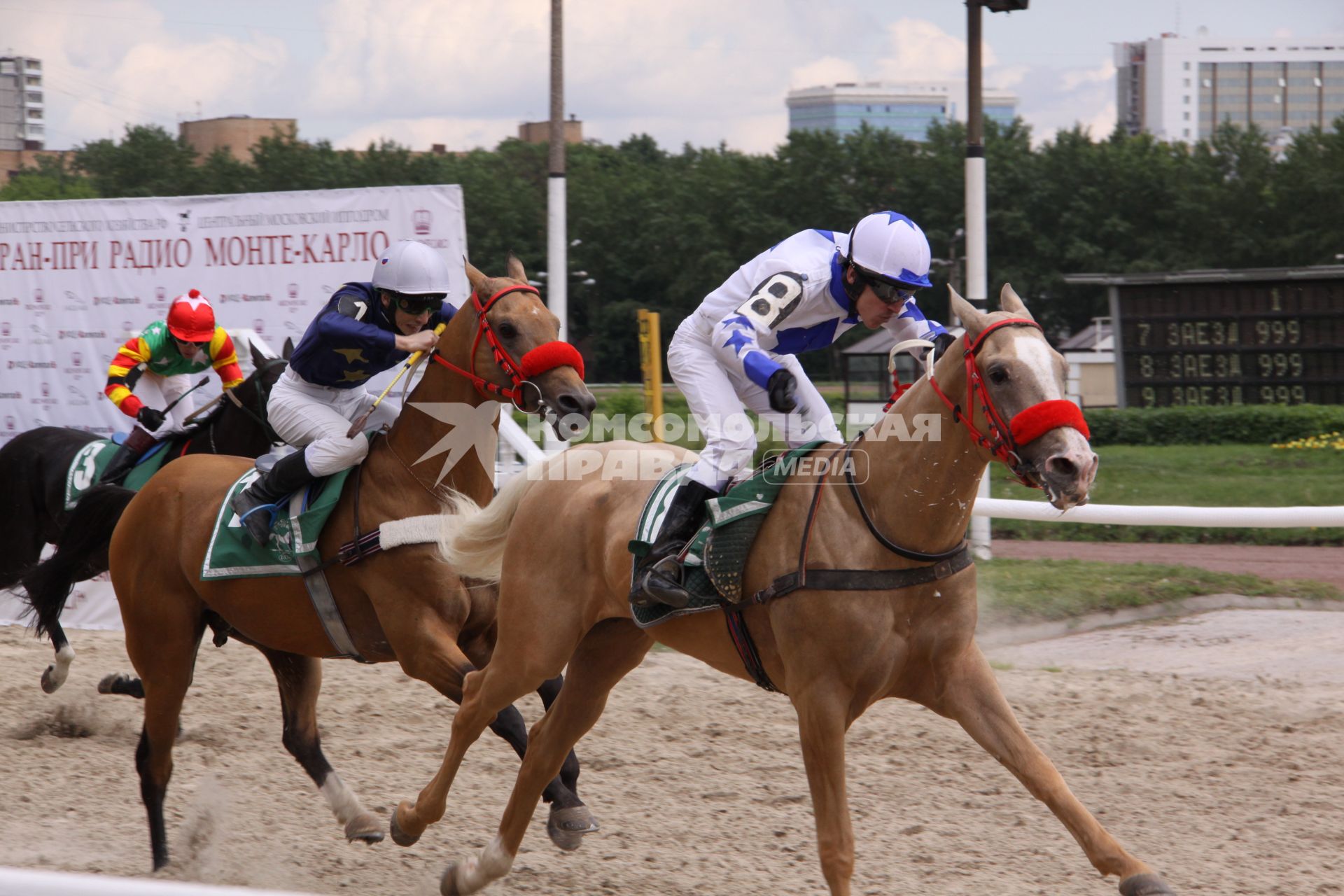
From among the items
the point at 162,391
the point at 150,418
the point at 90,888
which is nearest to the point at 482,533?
the point at 90,888

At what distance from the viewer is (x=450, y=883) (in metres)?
3.94

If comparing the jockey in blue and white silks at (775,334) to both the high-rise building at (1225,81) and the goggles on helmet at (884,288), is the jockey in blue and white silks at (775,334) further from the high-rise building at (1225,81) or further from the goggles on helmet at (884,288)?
the high-rise building at (1225,81)

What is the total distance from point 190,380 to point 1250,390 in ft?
40.4

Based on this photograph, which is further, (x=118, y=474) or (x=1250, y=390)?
(x=1250, y=390)

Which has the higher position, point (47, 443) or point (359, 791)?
point (47, 443)

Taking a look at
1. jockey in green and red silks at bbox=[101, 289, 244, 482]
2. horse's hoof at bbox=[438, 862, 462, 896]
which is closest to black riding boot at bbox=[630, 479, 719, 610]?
horse's hoof at bbox=[438, 862, 462, 896]

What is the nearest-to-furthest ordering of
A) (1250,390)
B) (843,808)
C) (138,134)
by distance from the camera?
(843,808)
(1250,390)
(138,134)

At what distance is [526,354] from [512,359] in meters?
0.06

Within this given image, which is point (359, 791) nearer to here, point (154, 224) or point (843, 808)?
point (843, 808)

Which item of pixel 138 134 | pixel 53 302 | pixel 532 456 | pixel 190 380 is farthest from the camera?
pixel 138 134

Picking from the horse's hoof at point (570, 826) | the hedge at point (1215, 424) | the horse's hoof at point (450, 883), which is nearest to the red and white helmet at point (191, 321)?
the horse's hoof at point (570, 826)

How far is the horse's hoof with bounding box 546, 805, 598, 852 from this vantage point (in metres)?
4.25

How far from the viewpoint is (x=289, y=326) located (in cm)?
792

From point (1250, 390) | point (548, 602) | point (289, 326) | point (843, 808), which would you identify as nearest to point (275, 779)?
point (548, 602)
